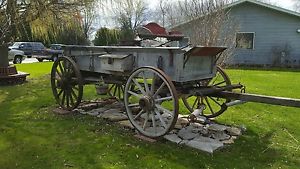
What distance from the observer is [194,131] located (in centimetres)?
512

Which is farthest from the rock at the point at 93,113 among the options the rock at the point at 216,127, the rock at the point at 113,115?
the rock at the point at 216,127

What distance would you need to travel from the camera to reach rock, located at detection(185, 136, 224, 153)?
14.5 ft

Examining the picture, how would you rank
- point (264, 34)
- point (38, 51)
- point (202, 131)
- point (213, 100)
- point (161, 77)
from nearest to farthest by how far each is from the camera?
point (161, 77) < point (202, 131) < point (213, 100) < point (264, 34) < point (38, 51)

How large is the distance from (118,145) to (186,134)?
1.09 metres

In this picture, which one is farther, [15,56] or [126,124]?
[15,56]

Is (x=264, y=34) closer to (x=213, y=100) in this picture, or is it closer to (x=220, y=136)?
(x=213, y=100)

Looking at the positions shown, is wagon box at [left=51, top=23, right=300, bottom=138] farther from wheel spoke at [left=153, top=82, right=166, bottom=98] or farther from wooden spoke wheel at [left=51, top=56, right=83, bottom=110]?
wooden spoke wheel at [left=51, top=56, right=83, bottom=110]

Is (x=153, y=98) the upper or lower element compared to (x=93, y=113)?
upper

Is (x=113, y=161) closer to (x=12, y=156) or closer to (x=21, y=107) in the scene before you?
(x=12, y=156)

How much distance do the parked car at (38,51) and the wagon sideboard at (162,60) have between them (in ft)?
60.0

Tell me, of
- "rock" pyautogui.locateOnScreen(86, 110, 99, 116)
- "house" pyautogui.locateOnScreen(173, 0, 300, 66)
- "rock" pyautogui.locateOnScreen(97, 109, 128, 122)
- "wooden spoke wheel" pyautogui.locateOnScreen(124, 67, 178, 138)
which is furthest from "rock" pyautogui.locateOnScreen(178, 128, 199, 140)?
"house" pyautogui.locateOnScreen(173, 0, 300, 66)

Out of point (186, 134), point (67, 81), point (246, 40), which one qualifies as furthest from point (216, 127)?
point (246, 40)

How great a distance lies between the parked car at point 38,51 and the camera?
80.0 feet

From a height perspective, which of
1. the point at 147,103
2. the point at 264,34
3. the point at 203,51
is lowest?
the point at 147,103
